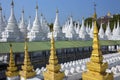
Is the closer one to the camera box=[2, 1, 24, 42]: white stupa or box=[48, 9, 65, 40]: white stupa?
box=[2, 1, 24, 42]: white stupa

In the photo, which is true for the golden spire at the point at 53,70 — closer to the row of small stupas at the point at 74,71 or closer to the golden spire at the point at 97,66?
the row of small stupas at the point at 74,71

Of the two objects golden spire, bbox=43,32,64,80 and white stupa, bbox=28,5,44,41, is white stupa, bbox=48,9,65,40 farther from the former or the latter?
golden spire, bbox=43,32,64,80

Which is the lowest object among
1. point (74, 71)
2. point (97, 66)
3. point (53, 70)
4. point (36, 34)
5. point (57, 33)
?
point (74, 71)

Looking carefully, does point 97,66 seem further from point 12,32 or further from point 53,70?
point 12,32

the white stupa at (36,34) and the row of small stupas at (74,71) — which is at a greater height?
the white stupa at (36,34)

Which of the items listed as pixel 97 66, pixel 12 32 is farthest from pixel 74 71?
pixel 12 32

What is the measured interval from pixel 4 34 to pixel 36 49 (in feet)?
19.0

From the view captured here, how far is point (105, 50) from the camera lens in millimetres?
35906

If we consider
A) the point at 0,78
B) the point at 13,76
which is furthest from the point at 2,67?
the point at 13,76

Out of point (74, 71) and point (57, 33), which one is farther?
point (57, 33)

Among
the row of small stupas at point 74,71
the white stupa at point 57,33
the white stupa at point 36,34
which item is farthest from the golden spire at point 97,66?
the white stupa at point 57,33

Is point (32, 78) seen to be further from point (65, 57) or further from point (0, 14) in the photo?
point (0, 14)

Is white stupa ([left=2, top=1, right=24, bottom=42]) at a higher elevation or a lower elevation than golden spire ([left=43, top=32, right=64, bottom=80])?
higher

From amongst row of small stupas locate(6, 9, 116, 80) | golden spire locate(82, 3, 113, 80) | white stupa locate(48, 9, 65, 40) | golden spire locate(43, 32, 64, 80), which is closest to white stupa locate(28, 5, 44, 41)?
white stupa locate(48, 9, 65, 40)
